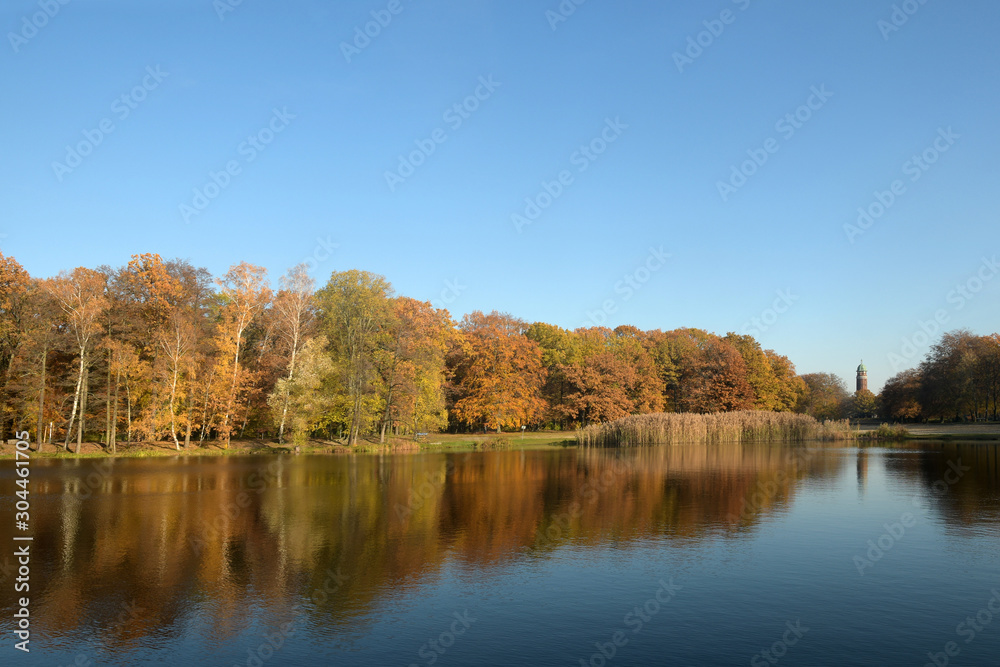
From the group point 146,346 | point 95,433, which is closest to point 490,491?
point 146,346

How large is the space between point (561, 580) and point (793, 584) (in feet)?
15.2

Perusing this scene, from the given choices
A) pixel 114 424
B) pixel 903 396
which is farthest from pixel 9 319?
pixel 903 396

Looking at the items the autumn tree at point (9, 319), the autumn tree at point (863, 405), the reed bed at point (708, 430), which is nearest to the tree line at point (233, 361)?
the autumn tree at point (9, 319)

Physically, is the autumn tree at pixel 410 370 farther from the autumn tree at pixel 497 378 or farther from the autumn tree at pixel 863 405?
the autumn tree at pixel 863 405

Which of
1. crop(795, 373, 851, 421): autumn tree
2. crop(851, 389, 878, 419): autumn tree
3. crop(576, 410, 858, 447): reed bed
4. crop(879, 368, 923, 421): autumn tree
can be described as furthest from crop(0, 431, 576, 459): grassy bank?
crop(851, 389, 878, 419): autumn tree

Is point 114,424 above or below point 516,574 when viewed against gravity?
above

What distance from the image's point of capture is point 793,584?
13156 mm

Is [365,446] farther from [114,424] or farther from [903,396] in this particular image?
[903,396]

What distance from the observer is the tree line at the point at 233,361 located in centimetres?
4756

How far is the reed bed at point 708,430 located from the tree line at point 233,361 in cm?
1602

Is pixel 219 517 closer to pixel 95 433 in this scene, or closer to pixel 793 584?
pixel 793 584

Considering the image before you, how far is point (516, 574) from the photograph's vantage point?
14.0 metres

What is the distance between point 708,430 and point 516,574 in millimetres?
45763

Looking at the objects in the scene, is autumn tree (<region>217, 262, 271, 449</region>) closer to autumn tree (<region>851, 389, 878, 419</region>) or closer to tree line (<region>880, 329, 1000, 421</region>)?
tree line (<region>880, 329, 1000, 421</region>)
